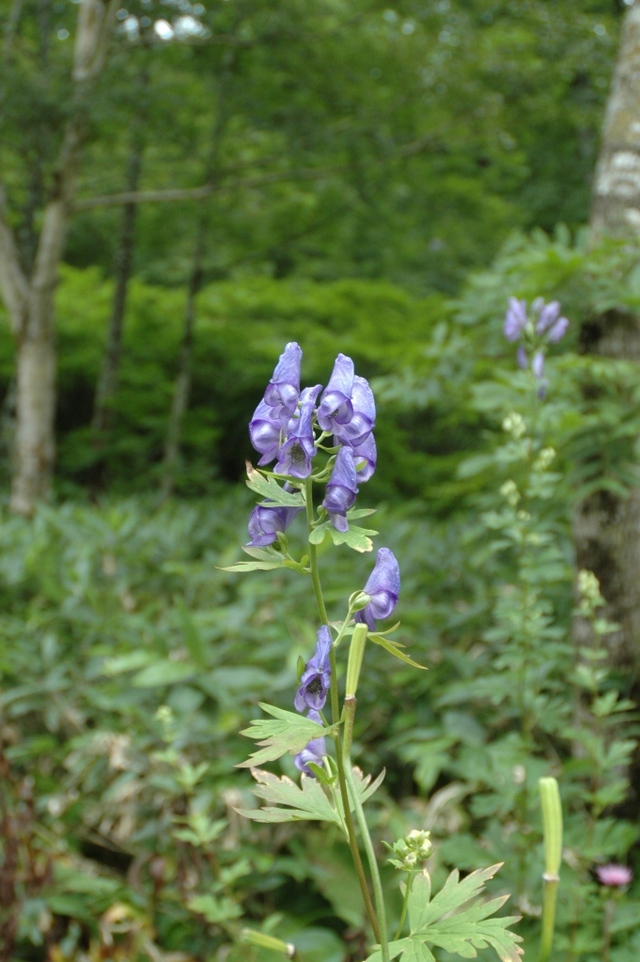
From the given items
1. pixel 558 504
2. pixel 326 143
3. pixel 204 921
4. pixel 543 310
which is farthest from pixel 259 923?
pixel 326 143

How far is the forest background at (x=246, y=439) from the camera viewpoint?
251cm

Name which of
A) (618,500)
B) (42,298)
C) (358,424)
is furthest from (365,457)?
(42,298)

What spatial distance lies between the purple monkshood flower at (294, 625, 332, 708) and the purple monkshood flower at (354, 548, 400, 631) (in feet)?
0.28

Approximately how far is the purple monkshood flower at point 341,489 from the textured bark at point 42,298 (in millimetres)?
5900

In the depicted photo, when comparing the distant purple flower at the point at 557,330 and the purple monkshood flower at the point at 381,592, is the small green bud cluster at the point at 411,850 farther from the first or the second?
the distant purple flower at the point at 557,330

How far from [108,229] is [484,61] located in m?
5.21

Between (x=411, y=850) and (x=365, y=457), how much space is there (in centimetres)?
51

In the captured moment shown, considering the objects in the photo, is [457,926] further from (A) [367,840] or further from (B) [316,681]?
(B) [316,681]

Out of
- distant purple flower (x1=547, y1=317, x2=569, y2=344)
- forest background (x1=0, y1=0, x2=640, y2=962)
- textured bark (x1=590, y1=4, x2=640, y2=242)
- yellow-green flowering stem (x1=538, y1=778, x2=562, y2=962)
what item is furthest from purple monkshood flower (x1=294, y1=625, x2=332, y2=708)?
textured bark (x1=590, y1=4, x2=640, y2=242)

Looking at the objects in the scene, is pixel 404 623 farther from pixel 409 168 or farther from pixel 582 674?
pixel 409 168

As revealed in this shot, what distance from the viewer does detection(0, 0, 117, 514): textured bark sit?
630 cm

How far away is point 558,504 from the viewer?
128 inches

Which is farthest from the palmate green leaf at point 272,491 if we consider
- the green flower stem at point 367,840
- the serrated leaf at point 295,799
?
the serrated leaf at point 295,799

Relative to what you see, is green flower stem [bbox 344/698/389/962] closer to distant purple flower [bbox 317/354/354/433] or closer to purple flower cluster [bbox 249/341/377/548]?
purple flower cluster [bbox 249/341/377/548]
